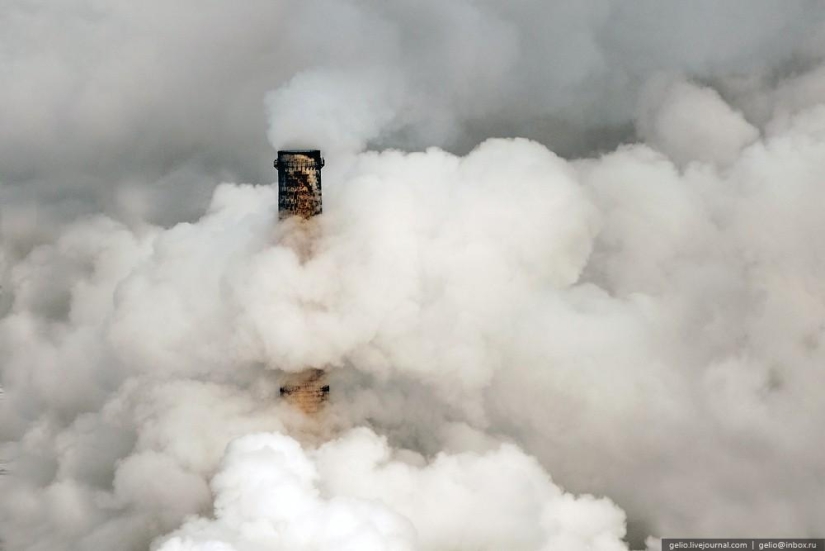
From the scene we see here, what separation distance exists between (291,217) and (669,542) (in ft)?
128

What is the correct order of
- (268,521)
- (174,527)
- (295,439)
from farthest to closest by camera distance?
(295,439)
(174,527)
(268,521)

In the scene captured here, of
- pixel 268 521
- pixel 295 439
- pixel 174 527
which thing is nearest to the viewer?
pixel 268 521

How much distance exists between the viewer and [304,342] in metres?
86.0

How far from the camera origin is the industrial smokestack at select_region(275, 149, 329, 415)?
88250 mm

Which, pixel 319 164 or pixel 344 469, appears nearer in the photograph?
pixel 344 469

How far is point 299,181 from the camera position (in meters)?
88.4

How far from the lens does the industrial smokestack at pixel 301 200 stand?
88.2 m

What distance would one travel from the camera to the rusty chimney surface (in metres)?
88.1

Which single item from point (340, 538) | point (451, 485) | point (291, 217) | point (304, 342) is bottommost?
point (340, 538)

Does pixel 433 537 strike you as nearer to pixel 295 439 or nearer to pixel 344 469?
pixel 344 469

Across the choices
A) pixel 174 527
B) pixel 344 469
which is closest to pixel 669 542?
pixel 344 469

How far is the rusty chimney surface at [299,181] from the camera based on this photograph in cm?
8812

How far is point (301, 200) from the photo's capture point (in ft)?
291

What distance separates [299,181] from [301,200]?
5.17ft
